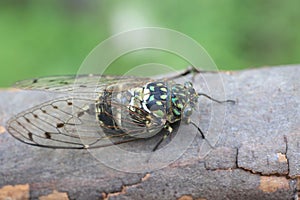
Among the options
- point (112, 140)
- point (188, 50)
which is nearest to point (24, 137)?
point (112, 140)

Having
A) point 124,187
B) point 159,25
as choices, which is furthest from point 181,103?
point 159,25

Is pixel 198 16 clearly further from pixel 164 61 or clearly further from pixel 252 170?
pixel 252 170

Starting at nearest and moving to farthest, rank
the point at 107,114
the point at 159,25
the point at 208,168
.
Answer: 1. the point at 208,168
2. the point at 107,114
3. the point at 159,25

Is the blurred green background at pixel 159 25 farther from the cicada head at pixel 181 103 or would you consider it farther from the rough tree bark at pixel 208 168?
the rough tree bark at pixel 208 168

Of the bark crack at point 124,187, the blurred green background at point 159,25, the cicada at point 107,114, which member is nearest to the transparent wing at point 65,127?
the cicada at point 107,114

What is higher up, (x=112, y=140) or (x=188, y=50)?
(x=188, y=50)

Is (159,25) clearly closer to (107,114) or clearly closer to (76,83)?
(76,83)
